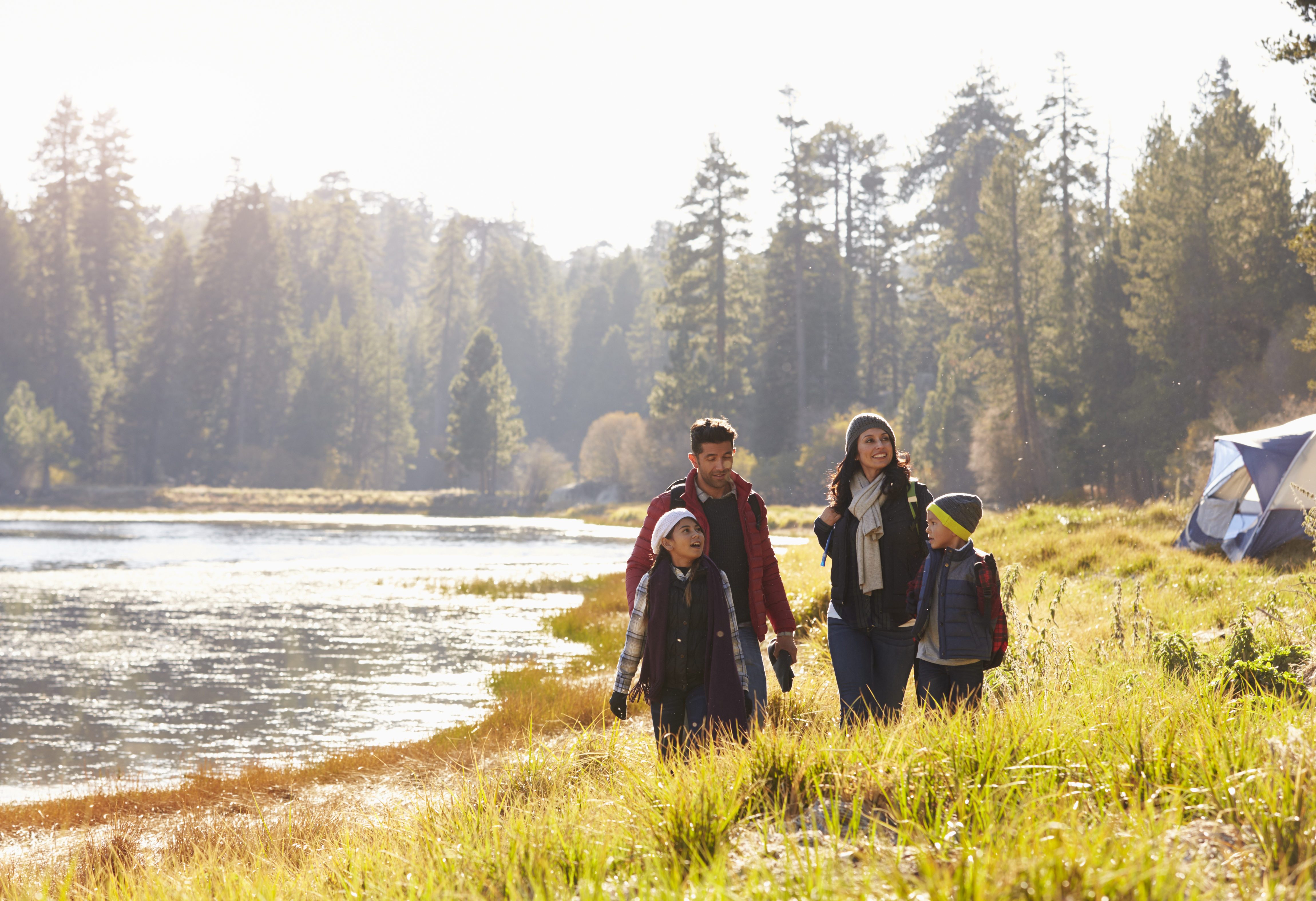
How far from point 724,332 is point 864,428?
56.5m

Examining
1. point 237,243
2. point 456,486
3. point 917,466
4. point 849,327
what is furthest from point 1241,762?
point 237,243

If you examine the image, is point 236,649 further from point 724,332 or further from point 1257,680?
point 724,332

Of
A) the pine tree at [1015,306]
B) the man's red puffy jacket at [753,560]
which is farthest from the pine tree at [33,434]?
the man's red puffy jacket at [753,560]

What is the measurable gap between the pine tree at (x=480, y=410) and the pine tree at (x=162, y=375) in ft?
68.1

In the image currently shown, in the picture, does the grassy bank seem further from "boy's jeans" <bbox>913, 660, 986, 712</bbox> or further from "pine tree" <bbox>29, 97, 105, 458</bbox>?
"pine tree" <bbox>29, 97, 105, 458</bbox>

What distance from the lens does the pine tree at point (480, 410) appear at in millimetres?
67375

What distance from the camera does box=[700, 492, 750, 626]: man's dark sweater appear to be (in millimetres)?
4668

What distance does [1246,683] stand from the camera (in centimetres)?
476

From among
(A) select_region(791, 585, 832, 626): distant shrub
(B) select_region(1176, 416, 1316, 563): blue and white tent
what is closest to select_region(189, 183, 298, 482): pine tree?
(A) select_region(791, 585, 832, 626): distant shrub

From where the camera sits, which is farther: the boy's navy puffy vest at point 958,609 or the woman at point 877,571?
the woman at point 877,571

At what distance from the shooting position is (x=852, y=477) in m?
4.85

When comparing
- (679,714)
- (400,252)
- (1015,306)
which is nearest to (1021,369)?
(1015,306)

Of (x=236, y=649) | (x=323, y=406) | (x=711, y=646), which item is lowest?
(x=236, y=649)

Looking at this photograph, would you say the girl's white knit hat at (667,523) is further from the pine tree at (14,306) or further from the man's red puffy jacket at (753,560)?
the pine tree at (14,306)
